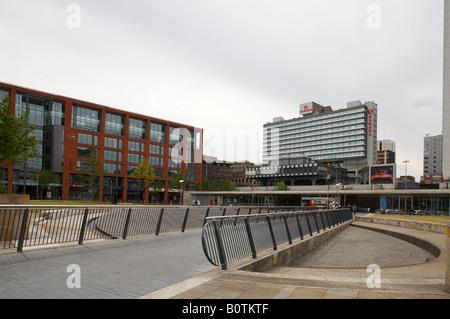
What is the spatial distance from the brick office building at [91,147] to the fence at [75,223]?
56098 millimetres

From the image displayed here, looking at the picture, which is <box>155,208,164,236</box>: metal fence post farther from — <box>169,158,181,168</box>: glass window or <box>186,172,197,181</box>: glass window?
<box>186,172,197,181</box>: glass window

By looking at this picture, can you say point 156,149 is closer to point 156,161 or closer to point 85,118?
point 156,161

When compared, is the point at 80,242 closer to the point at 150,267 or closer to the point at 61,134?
the point at 150,267

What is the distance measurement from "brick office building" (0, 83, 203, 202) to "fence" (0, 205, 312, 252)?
56.1 meters

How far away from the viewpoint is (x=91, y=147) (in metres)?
71.2

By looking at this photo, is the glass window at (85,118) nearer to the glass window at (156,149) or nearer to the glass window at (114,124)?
the glass window at (114,124)

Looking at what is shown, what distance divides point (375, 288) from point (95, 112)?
76905 millimetres

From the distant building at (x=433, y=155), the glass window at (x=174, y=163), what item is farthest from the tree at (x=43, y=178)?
the distant building at (x=433, y=155)

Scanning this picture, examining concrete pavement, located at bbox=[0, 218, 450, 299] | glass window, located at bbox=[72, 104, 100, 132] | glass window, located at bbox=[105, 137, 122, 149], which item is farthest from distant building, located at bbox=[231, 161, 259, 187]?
concrete pavement, located at bbox=[0, 218, 450, 299]

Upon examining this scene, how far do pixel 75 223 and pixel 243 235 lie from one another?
5.02 m

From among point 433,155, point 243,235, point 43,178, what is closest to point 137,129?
point 43,178

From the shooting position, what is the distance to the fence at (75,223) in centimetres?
788

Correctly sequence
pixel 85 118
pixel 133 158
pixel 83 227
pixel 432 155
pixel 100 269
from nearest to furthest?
1. pixel 100 269
2. pixel 83 227
3. pixel 85 118
4. pixel 133 158
5. pixel 432 155
